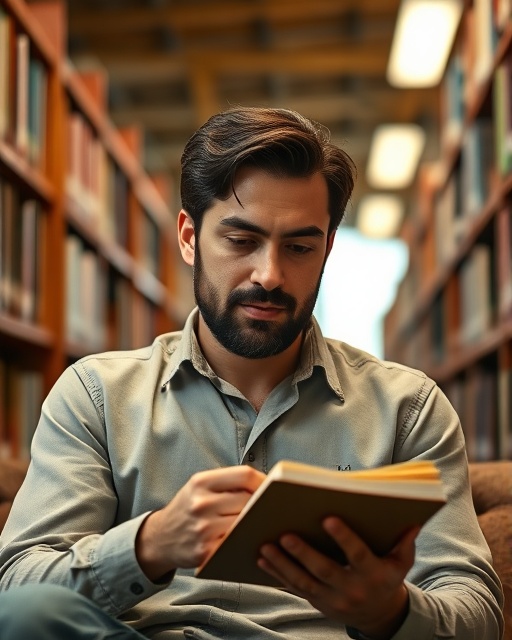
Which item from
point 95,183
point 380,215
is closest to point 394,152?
point 380,215

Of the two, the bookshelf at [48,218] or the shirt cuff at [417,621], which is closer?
the shirt cuff at [417,621]

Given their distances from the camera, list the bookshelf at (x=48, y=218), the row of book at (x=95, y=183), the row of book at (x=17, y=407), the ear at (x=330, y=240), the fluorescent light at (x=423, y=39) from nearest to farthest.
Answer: the ear at (x=330, y=240) → the bookshelf at (x=48, y=218) → the row of book at (x=17, y=407) → the row of book at (x=95, y=183) → the fluorescent light at (x=423, y=39)

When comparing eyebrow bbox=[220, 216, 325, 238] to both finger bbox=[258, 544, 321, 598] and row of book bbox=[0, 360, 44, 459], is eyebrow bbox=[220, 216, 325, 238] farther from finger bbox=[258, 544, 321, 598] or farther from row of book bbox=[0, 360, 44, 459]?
row of book bbox=[0, 360, 44, 459]

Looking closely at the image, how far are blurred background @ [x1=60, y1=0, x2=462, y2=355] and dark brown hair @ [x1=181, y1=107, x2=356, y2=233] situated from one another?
10.7 feet

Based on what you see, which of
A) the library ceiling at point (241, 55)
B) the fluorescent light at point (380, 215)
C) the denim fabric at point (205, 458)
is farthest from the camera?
the fluorescent light at point (380, 215)

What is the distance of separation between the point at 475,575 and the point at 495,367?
7.98 ft

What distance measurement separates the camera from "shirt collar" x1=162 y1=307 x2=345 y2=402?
1529 mm

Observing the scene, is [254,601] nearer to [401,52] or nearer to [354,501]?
[354,501]

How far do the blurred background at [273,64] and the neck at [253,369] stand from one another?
11.3 feet

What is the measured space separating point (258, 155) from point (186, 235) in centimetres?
23

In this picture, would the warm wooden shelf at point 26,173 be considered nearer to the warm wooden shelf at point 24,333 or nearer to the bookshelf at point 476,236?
the warm wooden shelf at point 24,333

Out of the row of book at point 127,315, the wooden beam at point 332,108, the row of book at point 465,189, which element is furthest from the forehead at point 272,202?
the wooden beam at point 332,108

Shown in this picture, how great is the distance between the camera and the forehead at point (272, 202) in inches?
58.3

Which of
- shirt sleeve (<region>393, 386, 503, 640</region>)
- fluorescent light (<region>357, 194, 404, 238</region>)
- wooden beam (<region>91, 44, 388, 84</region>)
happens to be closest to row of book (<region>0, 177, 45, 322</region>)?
shirt sleeve (<region>393, 386, 503, 640</region>)
